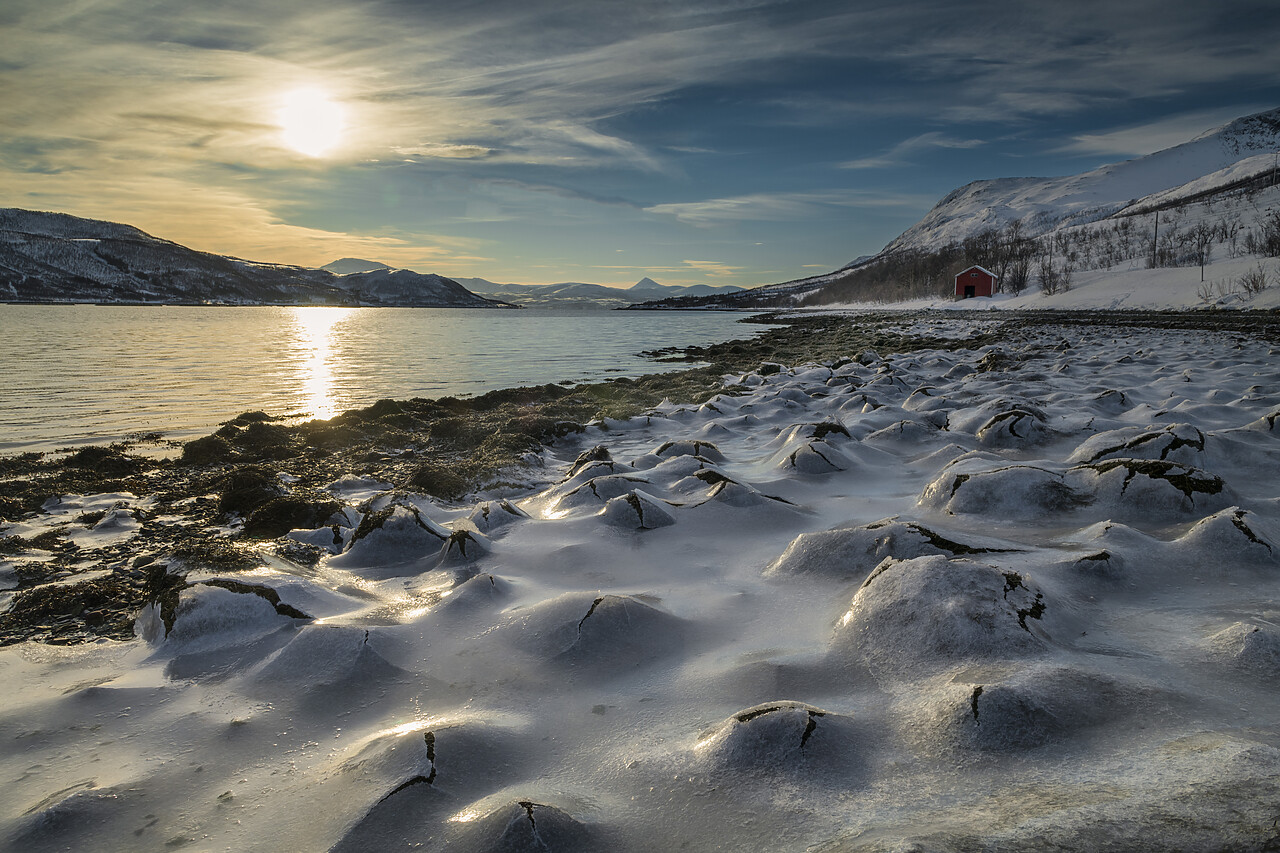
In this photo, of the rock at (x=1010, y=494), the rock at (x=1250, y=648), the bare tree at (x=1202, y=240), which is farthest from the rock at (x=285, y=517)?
the bare tree at (x=1202, y=240)

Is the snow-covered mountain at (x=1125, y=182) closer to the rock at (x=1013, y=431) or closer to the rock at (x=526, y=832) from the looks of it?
the rock at (x=1013, y=431)

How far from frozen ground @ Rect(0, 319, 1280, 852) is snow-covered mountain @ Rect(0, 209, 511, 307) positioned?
165329mm

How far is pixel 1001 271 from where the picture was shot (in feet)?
210

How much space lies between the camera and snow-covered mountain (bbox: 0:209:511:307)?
137250mm

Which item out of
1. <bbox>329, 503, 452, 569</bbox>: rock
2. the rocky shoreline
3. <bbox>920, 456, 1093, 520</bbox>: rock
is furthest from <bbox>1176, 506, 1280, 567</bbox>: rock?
the rocky shoreline

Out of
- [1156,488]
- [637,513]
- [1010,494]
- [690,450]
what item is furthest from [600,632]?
[690,450]

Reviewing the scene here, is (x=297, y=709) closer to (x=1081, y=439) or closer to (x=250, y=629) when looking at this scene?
(x=250, y=629)

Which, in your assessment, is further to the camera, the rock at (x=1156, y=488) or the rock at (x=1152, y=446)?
the rock at (x=1152, y=446)

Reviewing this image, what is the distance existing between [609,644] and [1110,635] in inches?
65.9

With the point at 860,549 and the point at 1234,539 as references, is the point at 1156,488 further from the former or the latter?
the point at 860,549

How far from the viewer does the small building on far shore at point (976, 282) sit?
6231 centimetres

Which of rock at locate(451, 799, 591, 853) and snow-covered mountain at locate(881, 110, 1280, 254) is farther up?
snow-covered mountain at locate(881, 110, 1280, 254)

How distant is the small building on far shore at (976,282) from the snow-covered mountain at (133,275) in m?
154

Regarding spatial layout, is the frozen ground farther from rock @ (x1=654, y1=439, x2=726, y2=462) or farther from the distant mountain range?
the distant mountain range
